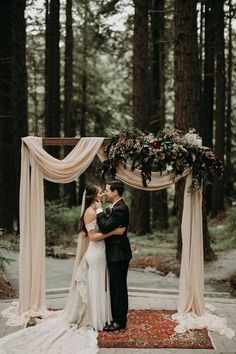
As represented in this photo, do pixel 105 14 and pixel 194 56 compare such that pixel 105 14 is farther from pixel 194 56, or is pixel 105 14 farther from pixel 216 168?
pixel 216 168

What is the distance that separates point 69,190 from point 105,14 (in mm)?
9913

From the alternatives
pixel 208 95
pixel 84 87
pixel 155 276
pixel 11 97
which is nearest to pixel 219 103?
pixel 208 95

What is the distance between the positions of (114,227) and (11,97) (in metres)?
11.0

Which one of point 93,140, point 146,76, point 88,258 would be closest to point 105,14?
point 146,76

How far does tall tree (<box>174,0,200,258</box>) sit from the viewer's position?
40.5 ft

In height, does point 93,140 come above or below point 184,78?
below

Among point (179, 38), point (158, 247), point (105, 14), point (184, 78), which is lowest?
point (158, 247)

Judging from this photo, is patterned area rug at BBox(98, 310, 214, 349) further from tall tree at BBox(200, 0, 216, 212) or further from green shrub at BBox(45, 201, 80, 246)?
tall tree at BBox(200, 0, 216, 212)

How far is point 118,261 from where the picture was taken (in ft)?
26.5

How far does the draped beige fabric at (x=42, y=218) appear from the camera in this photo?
8.72 metres

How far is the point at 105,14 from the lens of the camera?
20.0 metres

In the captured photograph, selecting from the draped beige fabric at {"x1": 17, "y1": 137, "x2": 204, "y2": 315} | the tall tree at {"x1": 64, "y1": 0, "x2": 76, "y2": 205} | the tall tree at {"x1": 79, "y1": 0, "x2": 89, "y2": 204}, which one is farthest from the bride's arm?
the tall tree at {"x1": 79, "y1": 0, "x2": 89, "y2": 204}

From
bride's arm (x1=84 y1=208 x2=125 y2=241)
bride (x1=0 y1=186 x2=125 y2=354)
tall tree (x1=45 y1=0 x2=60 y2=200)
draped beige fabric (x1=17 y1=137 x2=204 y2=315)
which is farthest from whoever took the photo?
tall tree (x1=45 y1=0 x2=60 y2=200)

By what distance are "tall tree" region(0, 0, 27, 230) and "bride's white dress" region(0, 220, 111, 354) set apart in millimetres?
8997
